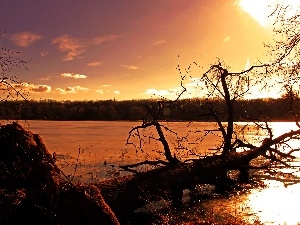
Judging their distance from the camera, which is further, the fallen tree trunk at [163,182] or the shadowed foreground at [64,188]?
the fallen tree trunk at [163,182]

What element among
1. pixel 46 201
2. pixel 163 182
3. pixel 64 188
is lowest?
pixel 163 182

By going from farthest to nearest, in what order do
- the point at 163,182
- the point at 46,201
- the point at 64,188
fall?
1. the point at 163,182
2. the point at 64,188
3. the point at 46,201

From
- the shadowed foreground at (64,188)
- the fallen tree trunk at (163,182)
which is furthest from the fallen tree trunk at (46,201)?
the fallen tree trunk at (163,182)

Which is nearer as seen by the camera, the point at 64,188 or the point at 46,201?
the point at 46,201

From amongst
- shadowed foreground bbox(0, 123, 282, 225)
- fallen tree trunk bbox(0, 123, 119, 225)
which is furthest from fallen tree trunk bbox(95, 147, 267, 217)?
fallen tree trunk bbox(0, 123, 119, 225)

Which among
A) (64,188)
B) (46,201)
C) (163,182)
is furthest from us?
(163,182)

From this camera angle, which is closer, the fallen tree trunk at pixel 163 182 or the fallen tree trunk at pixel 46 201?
the fallen tree trunk at pixel 46 201

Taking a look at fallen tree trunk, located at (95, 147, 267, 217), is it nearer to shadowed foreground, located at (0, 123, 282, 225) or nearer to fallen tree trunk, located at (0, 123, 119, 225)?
shadowed foreground, located at (0, 123, 282, 225)

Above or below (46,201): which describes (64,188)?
above

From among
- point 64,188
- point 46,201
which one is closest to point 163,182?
point 64,188

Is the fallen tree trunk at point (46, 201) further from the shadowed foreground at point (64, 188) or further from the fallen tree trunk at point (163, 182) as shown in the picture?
the fallen tree trunk at point (163, 182)

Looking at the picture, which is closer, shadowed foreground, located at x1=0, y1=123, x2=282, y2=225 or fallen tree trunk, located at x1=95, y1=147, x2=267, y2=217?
shadowed foreground, located at x1=0, y1=123, x2=282, y2=225

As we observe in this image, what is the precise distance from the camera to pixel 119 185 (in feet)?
26.5

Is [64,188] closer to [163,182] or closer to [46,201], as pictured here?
[46,201]
